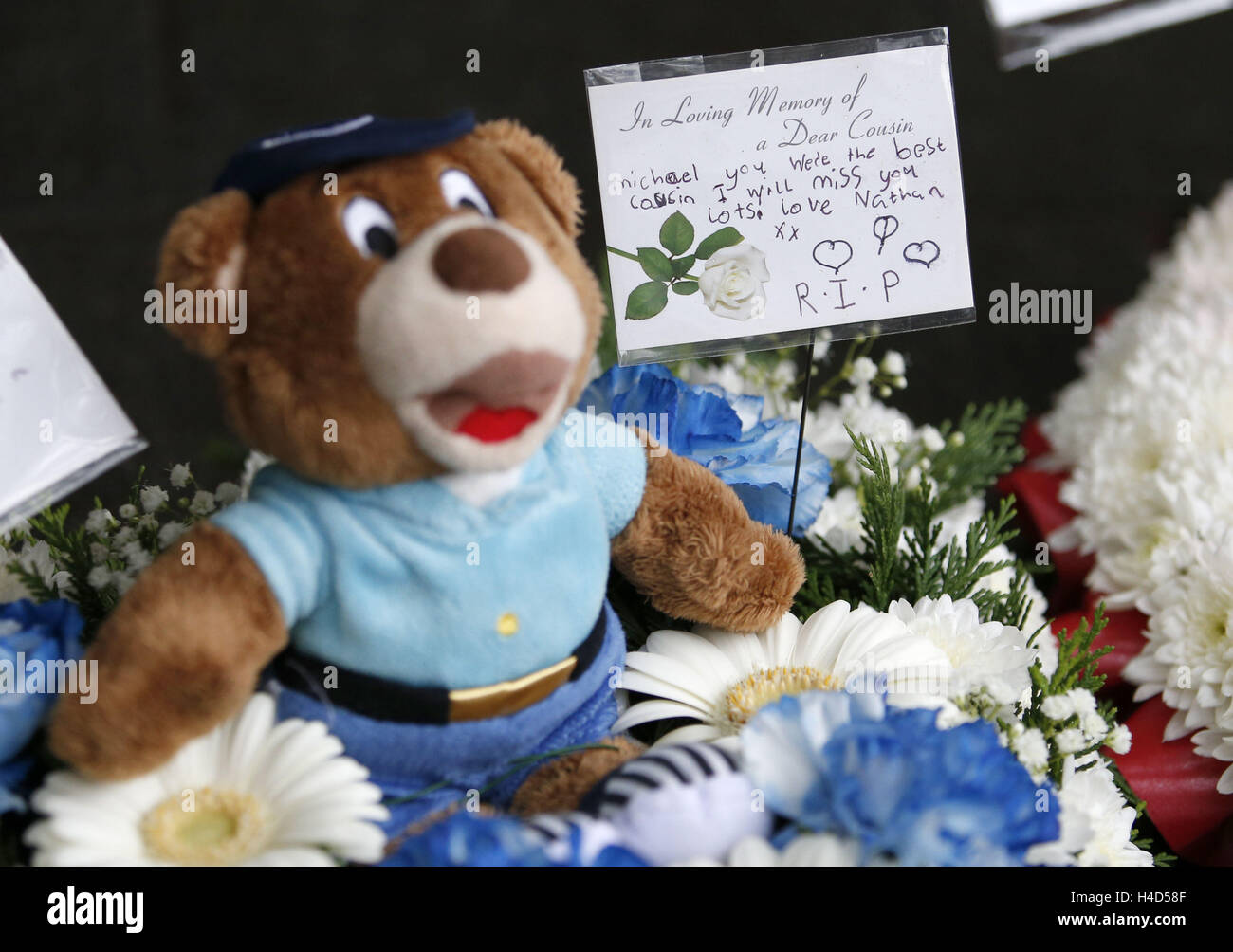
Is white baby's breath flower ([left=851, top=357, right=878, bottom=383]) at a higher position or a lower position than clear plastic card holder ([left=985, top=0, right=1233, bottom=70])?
lower


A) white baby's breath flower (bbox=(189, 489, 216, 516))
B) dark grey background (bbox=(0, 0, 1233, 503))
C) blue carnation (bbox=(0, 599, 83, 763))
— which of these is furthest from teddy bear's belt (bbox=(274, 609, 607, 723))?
dark grey background (bbox=(0, 0, 1233, 503))

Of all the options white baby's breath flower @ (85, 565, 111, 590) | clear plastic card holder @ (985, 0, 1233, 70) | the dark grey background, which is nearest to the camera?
white baby's breath flower @ (85, 565, 111, 590)

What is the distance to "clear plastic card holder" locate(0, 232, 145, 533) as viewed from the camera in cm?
63

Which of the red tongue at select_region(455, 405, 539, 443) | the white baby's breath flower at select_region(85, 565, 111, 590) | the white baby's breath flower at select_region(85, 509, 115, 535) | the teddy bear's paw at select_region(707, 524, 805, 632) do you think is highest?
the red tongue at select_region(455, 405, 539, 443)

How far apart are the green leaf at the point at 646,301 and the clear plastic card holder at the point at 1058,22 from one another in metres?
0.42

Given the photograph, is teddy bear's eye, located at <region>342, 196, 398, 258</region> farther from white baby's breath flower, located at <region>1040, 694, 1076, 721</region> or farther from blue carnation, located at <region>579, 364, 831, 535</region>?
white baby's breath flower, located at <region>1040, 694, 1076, 721</region>

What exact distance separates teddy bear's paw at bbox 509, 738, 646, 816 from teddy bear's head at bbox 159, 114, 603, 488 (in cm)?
17

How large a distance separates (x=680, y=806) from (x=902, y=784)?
0.10 metres

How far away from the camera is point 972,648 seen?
67 centimetres

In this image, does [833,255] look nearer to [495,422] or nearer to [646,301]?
[646,301]

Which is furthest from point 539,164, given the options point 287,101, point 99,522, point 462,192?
point 287,101

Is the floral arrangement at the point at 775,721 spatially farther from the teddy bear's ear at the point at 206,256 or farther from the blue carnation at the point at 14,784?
the teddy bear's ear at the point at 206,256
